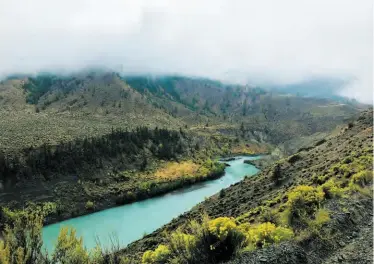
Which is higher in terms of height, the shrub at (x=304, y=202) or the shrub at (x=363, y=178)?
the shrub at (x=363, y=178)

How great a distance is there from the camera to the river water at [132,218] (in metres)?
72.9

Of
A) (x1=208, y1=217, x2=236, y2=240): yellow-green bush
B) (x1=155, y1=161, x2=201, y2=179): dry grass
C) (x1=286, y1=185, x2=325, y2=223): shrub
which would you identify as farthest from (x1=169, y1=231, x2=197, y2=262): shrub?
(x1=155, y1=161, x2=201, y2=179): dry grass

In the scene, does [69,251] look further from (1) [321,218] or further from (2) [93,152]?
(2) [93,152]

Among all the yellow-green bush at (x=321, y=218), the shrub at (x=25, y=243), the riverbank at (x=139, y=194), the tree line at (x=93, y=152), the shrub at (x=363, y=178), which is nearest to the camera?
the yellow-green bush at (x=321, y=218)

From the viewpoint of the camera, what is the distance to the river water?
72.9m

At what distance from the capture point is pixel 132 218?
285 feet

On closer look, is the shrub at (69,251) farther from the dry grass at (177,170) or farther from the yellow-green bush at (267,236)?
the dry grass at (177,170)

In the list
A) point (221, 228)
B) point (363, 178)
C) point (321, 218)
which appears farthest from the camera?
point (363, 178)

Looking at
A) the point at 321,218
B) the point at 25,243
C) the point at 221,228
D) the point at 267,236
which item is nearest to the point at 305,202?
the point at 321,218

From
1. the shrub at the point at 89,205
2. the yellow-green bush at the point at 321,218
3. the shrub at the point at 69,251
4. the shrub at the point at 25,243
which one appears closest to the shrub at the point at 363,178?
the yellow-green bush at the point at 321,218

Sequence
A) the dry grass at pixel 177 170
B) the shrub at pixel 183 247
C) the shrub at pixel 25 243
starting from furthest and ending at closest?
the dry grass at pixel 177 170, the shrub at pixel 25 243, the shrub at pixel 183 247

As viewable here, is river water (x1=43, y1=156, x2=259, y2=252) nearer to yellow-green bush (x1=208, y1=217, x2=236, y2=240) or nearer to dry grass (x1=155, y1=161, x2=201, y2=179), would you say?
dry grass (x1=155, y1=161, x2=201, y2=179)

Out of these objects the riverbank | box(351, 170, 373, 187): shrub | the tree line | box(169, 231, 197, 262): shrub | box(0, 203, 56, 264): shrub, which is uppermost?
box(351, 170, 373, 187): shrub

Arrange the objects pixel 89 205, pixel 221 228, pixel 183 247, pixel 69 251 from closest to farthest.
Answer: pixel 221 228
pixel 183 247
pixel 69 251
pixel 89 205
